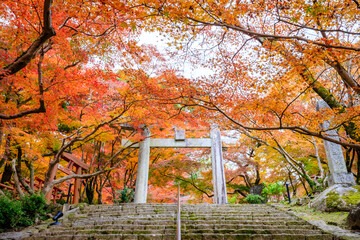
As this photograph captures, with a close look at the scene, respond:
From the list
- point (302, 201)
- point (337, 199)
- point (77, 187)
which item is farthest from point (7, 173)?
point (337, 199)

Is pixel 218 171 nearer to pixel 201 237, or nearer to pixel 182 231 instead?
pixel 182 231

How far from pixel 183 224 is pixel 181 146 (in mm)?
5322

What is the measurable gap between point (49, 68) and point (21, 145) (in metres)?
2.44

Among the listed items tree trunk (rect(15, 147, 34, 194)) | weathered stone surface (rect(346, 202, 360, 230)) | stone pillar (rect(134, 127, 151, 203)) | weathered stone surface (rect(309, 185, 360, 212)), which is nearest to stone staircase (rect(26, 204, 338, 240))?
weathered stone surface (rect(346, 202, 360, 230))

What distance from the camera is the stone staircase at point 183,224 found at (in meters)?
4.65

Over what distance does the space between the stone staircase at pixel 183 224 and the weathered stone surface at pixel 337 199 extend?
122 centimetres

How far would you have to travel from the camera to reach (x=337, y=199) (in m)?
6.21

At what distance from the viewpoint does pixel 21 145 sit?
257 inches

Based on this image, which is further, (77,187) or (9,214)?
(77,187)

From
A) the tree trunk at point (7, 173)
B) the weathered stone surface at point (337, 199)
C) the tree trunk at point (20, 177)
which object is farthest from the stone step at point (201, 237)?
the tree trunk at point (7, 173)

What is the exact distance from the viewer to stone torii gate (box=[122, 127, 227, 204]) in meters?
9.70

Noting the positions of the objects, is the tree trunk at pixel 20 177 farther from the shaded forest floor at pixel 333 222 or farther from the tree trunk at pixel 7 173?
the shaded forest floor at pixel 333 222

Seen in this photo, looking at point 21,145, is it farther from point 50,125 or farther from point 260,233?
point 260,233

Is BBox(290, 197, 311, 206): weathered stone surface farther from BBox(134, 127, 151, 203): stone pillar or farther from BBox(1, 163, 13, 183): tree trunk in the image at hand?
BBox(1, 163, 13, 183): tree trunk
